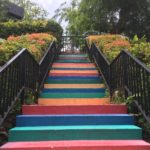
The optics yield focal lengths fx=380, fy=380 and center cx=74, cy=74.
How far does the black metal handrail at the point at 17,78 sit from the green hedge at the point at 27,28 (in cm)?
1077

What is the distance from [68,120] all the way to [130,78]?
1592mm

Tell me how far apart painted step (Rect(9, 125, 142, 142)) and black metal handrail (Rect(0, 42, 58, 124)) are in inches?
16.0

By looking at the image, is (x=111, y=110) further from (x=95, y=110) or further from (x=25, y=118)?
(x=25, y=118)

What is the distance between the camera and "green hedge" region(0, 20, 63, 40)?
64.7ft

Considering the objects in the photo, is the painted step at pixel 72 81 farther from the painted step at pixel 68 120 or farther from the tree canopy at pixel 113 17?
the tree canopy at pixel 113 17

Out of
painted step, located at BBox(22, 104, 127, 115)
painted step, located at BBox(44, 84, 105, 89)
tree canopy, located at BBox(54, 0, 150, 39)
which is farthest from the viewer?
tree canopy, located at BBox(54, 0, 150, 39)

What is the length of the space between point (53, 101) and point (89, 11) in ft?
65.4

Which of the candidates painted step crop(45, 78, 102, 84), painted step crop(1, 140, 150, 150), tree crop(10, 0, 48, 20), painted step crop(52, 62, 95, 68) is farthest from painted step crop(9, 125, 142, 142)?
tree crop(10, 0, 48, 20)

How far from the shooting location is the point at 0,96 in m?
5.70

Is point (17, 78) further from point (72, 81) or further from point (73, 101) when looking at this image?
point (72, 81)

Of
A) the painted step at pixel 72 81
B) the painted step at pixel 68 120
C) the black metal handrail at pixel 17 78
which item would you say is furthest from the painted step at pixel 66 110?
the painted step at pixel 72 81

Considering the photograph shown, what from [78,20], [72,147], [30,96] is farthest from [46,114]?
[78,20]

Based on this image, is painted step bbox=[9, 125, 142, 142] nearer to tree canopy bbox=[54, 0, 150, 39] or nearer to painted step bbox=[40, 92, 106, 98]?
painted step bbox=[40, 92, 106, 98]

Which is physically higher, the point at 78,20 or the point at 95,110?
the point at 78,20
